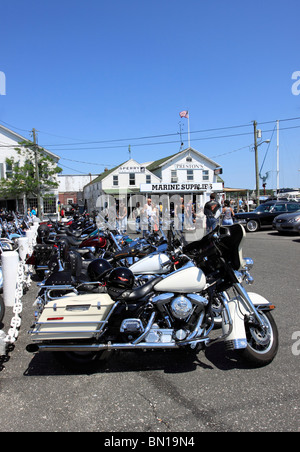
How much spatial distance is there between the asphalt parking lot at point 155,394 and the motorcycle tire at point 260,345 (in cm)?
12

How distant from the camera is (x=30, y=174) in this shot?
32.2 meters

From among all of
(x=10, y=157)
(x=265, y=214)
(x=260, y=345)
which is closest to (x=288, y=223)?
(x=265, y=214)

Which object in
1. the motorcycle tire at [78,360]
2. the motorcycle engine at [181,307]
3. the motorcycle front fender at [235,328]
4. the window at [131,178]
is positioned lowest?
the motorcycle tire at [78,360]

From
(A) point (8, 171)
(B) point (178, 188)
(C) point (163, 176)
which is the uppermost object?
(A) point (8, 171)

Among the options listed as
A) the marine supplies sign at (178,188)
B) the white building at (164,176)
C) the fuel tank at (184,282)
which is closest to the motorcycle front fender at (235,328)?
the fuel tank at (184,282)

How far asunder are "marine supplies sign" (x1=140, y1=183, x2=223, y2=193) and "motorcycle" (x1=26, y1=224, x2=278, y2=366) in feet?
81.0

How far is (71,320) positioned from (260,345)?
1.99 meters

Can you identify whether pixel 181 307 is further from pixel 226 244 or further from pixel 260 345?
pixel 260 345

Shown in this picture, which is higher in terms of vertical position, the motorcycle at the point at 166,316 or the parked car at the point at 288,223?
the parked car at the point at 288,223

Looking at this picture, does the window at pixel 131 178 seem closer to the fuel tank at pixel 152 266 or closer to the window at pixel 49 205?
the window at pixel 49 205

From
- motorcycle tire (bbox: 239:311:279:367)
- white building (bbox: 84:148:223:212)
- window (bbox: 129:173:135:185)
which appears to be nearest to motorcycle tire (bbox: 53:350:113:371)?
motorcycle tire (bbox: 239:311:279:367)

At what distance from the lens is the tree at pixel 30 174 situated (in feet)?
102

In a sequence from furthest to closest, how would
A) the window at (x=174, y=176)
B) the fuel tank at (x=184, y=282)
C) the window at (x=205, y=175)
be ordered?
the window at (x=205, y=175) < the window at (x=174, y=176) < the fuel tank at (x=184, y=282)

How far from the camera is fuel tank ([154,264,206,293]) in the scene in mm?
3350
